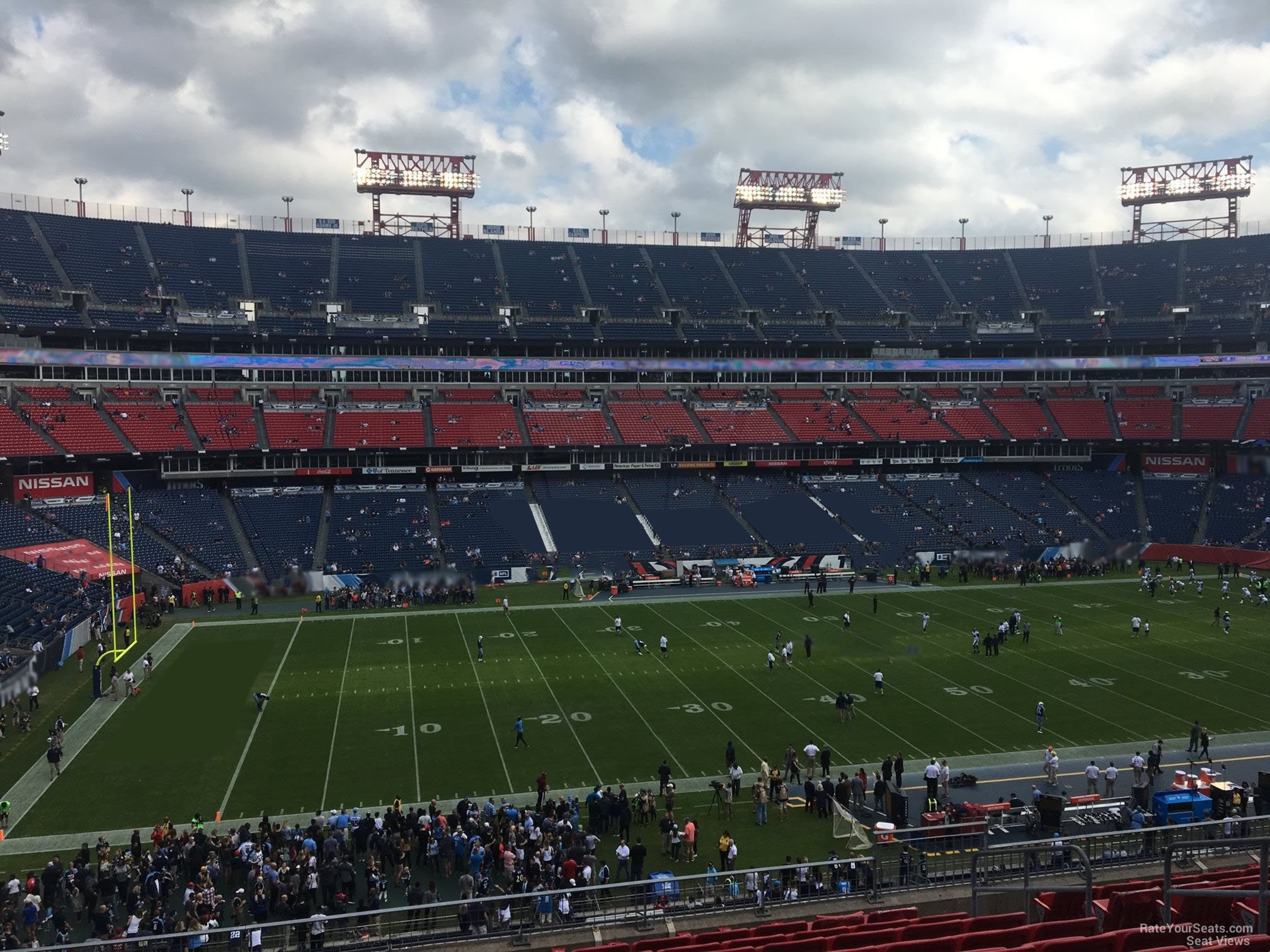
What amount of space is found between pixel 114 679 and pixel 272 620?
11.4 m

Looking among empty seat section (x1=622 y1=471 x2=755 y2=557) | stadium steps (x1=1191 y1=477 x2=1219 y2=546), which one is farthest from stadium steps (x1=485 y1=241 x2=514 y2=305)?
stadium steps (x1=1191 y1=477 x2=1219 y2=546)

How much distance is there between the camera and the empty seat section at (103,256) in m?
60.0

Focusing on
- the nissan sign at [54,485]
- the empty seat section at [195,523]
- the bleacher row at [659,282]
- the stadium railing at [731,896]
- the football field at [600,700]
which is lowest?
the football field at [600,700]

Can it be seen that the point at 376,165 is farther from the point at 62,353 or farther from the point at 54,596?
the point at 54,596

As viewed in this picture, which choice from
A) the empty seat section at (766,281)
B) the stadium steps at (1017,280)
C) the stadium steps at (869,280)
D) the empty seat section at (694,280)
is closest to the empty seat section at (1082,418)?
the stadium steps at (1017,280)

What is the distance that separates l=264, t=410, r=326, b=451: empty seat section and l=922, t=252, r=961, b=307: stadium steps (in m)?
53.1

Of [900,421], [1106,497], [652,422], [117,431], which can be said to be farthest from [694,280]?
[117,431]

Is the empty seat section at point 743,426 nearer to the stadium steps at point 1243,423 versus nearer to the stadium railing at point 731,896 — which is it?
the stadium steps at point 1243,423

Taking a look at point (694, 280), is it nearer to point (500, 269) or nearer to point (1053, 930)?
point (500, 269)

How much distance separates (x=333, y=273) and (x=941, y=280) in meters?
52.5

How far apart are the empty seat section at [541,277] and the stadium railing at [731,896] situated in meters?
58.5

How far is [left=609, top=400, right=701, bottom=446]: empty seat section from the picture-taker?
65250 millimetres

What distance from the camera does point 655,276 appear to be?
7669 centimetres

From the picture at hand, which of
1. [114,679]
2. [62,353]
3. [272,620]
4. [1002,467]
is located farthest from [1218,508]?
[62,353]
